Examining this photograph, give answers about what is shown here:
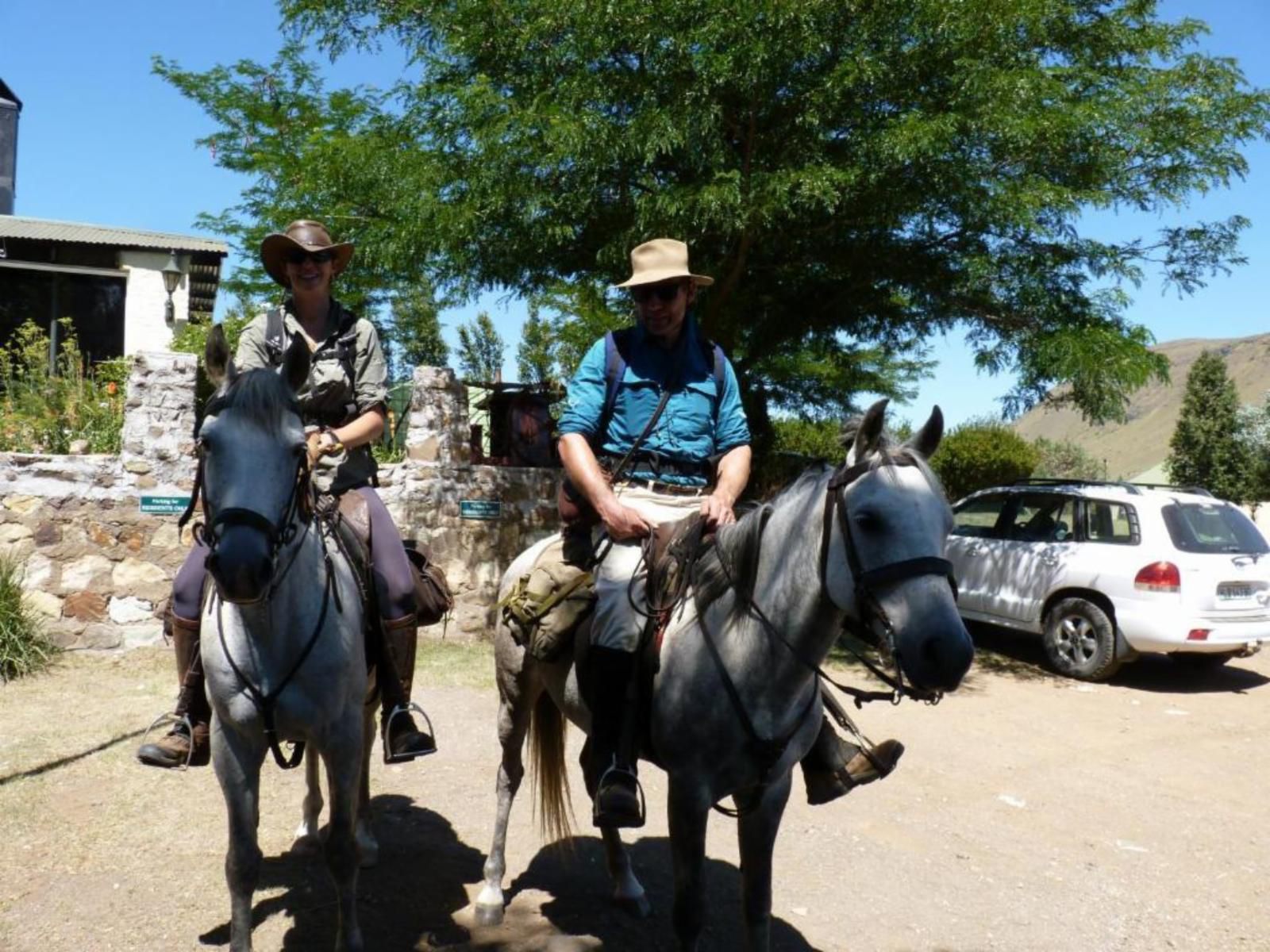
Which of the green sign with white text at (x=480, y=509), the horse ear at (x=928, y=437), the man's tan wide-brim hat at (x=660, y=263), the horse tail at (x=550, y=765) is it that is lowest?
the horse tail at (x=550, y=765)

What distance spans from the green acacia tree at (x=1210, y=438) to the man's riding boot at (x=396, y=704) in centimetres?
3200

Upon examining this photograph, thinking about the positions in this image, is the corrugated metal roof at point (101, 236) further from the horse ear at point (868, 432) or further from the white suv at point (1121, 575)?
the horse ear at point (868, 432)

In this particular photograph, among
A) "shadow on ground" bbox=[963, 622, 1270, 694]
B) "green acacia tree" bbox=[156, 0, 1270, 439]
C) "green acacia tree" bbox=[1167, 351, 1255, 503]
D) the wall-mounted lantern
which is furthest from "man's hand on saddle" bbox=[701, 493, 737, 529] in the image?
"green acacia tree" bbox=[1167, 351, 1255, 503]

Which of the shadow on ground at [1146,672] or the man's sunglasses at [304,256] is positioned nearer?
the man's sunglasses at [304,256]

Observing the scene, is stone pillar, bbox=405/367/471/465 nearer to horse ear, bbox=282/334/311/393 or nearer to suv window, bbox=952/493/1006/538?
suv window, bbox=952/493/1006/538

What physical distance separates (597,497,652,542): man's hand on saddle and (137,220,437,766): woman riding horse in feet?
3.33

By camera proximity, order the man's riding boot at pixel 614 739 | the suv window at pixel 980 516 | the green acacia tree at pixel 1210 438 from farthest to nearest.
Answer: the green acacia tree at pixel 1210 438 → the suv window at pixel 980 516 → the man's riding boot at pixel 614 739

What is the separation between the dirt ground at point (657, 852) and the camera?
4.06m

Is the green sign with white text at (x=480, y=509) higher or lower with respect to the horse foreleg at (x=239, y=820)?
higher

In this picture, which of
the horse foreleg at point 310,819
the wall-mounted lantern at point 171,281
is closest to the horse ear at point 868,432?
the horse foreleg at point 310,819

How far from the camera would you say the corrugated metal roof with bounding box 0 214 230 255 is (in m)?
14.3

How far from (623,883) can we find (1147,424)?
129 metres

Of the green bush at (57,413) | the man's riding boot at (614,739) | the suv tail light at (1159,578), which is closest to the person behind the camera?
the man's riding boot at (614,739)

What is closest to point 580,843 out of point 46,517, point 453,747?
point 453,747
